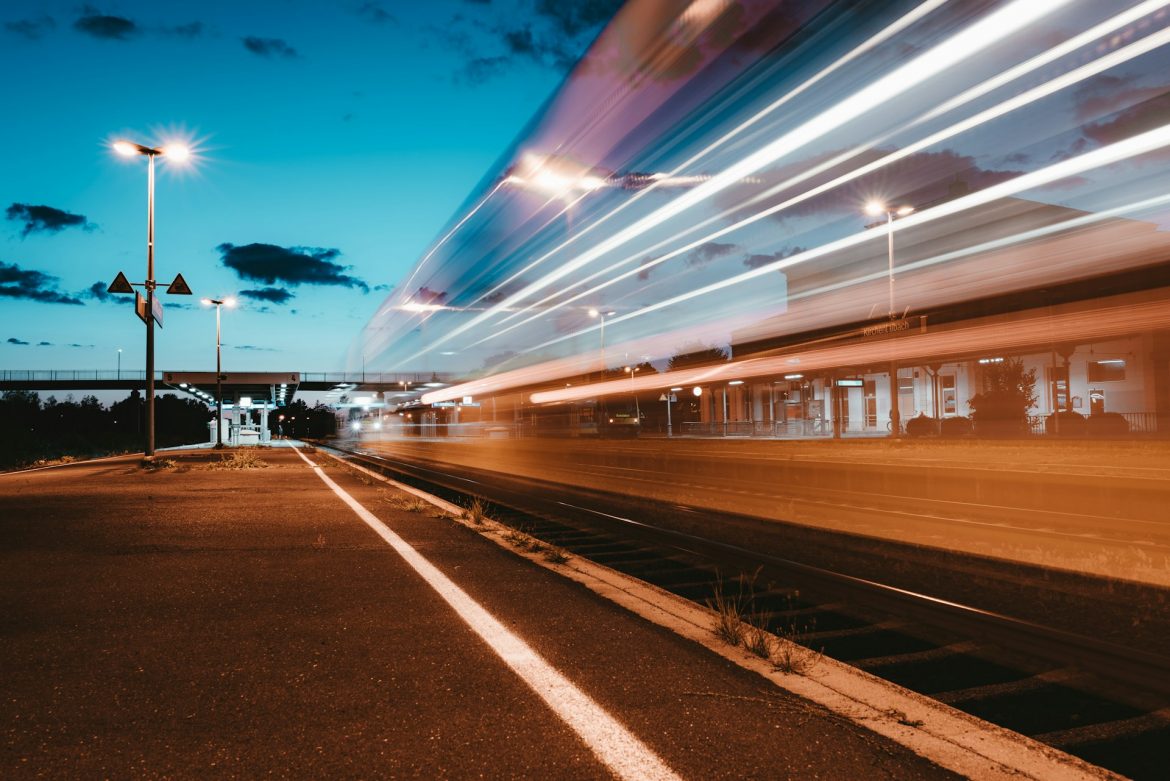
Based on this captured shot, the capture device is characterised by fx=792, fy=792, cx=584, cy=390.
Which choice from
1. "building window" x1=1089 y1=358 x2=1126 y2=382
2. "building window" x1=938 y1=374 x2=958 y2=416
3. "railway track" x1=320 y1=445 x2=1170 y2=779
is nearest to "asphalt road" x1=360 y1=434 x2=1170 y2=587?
"railway track" x1=320 y1=445 x2=1170 y2=779

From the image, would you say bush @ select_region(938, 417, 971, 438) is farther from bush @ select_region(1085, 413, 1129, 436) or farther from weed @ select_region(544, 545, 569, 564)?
weed @ select_region(544, 545, 569, 564)

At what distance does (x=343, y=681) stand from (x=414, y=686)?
43 centimetres

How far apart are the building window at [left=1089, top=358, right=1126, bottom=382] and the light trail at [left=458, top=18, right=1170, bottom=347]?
25.9 meters

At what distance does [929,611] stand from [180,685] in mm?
5492

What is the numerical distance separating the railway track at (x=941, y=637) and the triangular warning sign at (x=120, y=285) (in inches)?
604

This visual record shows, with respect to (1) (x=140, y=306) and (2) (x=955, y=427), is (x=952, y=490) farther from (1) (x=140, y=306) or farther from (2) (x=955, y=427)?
(1) (x=140, y=306)

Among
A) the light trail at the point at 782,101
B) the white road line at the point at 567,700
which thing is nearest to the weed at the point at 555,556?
the white road line at the point at 567,700

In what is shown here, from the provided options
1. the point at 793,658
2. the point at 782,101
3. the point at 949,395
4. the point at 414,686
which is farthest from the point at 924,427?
the point at 414,686

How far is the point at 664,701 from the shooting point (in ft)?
13.4

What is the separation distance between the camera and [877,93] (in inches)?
568

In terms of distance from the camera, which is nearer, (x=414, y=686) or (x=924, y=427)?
(x=414, y=686)

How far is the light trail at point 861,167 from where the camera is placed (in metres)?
11.9

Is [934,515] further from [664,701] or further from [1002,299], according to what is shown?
[1002,299]

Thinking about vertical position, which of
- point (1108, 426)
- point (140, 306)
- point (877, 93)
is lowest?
point (1108, 426)
